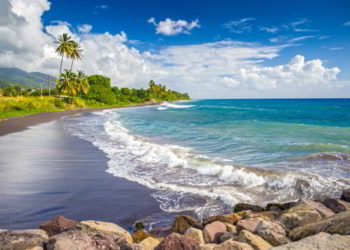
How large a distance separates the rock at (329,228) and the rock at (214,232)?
1135mm

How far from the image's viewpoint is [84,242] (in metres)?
3.36

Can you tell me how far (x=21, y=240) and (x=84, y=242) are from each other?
39.2 inches

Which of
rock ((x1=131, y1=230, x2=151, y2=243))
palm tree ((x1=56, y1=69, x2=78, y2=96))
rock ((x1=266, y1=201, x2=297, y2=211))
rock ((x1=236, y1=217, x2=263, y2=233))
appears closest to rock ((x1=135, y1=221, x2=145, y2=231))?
rock ((x1=131, y1=230, x2=151, y2=243))

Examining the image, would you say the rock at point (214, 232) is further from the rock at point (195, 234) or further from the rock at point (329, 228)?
the rock at point (329, 228)

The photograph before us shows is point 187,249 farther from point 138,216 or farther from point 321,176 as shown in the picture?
point 321,176

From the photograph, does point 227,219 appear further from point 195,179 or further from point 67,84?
point 67,84

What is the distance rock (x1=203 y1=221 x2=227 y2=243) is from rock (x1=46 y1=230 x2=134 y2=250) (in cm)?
143

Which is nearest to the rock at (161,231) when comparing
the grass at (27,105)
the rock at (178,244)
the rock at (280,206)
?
the rock at (178,244)

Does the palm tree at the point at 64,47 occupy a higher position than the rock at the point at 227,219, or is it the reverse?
the palm tree at the point at 64,47

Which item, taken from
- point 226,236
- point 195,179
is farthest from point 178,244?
point 195,179

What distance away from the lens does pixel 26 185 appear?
7250 mm

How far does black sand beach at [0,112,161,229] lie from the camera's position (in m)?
5.51

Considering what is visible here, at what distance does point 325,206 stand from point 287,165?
5.18m

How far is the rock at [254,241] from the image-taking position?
3621 millimetres
